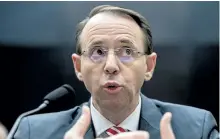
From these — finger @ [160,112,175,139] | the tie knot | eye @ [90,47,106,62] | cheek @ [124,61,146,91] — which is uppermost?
eye @ [90,47,106,62]

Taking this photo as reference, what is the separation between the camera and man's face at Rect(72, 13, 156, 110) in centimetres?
86

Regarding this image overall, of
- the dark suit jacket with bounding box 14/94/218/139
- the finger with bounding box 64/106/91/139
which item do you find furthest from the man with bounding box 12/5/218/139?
the finger with bounding box 64/106/91/139

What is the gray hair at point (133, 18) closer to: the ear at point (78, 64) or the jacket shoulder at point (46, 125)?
the ear at point (78, 64)

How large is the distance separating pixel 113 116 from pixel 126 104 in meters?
0.06

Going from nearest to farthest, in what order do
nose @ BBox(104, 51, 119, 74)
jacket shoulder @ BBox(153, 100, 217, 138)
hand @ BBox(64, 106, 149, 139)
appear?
hand @ BBox(64, 106, 149, 139)
nose @ BBox(104, 51, 119, 74)
jacket shoulder @ BBox(153, 100, 217, 138)

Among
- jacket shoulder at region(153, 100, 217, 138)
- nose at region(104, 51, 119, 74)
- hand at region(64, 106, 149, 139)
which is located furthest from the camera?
jacket shoulder at region(153, 100, 217, 138)

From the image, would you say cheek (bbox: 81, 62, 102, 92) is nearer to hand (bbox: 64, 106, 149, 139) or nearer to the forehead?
the forehead

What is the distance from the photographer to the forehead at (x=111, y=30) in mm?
882

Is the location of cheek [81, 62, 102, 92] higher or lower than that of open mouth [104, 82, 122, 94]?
higher

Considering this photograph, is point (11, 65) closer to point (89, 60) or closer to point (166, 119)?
point (89, 60)

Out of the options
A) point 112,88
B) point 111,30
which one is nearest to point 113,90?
point 112,88

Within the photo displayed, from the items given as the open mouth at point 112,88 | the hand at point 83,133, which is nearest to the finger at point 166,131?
the hand at point 83,133

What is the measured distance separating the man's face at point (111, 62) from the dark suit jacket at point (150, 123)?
0.27 ft

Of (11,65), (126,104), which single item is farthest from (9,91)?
(126,104)
